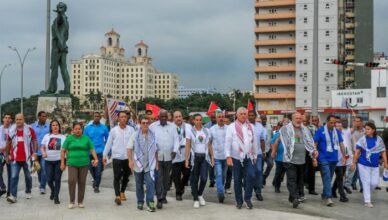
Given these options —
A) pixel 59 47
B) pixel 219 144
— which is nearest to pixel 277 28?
pixel 59 47

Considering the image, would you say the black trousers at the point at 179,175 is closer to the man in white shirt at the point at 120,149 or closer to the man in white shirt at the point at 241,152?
the man in white shirt at the point at 120,149

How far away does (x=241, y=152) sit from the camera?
32.4ft

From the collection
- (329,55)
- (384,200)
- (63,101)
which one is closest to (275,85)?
(329,55)

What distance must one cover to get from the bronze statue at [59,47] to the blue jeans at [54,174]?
990 cm

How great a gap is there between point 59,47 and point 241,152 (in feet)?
40.4

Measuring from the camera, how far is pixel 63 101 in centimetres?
2042

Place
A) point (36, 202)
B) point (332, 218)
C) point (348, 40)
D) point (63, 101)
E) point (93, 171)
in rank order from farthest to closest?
point (348, 40)
point (63, 101)
point (93, 171)
point (36, 202)
point (332, 218)

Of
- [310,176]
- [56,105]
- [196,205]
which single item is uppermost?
[56,105]

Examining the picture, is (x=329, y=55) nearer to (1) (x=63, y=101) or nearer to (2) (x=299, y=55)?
(2) (x=299, y=55)

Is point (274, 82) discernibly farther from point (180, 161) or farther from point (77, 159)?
point (77, 159)

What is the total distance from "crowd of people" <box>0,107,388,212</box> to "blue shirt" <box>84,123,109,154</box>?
52 millimetres

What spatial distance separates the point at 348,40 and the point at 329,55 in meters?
7.67

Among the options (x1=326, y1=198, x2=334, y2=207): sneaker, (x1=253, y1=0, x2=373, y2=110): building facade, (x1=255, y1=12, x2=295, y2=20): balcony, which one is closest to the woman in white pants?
(x1=326, y1=198, x2=334, y2=207): sneaker

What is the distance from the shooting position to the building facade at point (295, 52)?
76.3 meters
